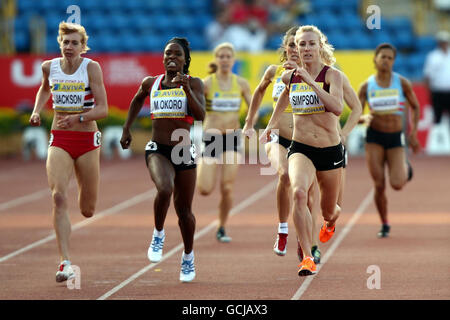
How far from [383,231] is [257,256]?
2154mm

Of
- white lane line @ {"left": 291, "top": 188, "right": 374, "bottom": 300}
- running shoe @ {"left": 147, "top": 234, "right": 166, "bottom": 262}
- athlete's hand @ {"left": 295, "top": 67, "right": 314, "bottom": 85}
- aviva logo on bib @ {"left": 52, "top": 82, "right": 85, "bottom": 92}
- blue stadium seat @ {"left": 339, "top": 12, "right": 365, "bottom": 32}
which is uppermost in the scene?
blue stadium seat @ {"left": 339, "top": 12, "right": 365, "bottom": 32}

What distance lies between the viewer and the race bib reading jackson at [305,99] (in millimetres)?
9102

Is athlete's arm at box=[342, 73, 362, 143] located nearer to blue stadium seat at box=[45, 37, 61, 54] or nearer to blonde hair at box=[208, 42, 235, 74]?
blonde hair at box=[208, 42, 235, 74]

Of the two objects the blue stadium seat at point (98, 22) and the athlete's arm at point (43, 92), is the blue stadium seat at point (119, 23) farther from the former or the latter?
the athlete's arm at point (43, 92)

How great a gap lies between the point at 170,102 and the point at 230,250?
118 inches

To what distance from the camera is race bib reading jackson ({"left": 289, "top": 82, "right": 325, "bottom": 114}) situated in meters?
9.10

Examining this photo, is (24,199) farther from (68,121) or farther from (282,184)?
(68,121)

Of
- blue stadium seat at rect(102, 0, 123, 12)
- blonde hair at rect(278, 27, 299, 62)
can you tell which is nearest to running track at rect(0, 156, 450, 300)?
blonde hair at rect(278, 27, 299, 62)

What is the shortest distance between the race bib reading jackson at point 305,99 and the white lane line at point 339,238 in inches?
61.8

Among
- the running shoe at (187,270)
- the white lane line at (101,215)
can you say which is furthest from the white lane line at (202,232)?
the white lane line at (101,215)

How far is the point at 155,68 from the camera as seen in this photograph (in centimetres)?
2398

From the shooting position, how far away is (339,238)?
12.8 metres

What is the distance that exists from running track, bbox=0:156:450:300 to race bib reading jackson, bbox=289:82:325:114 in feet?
5.19
